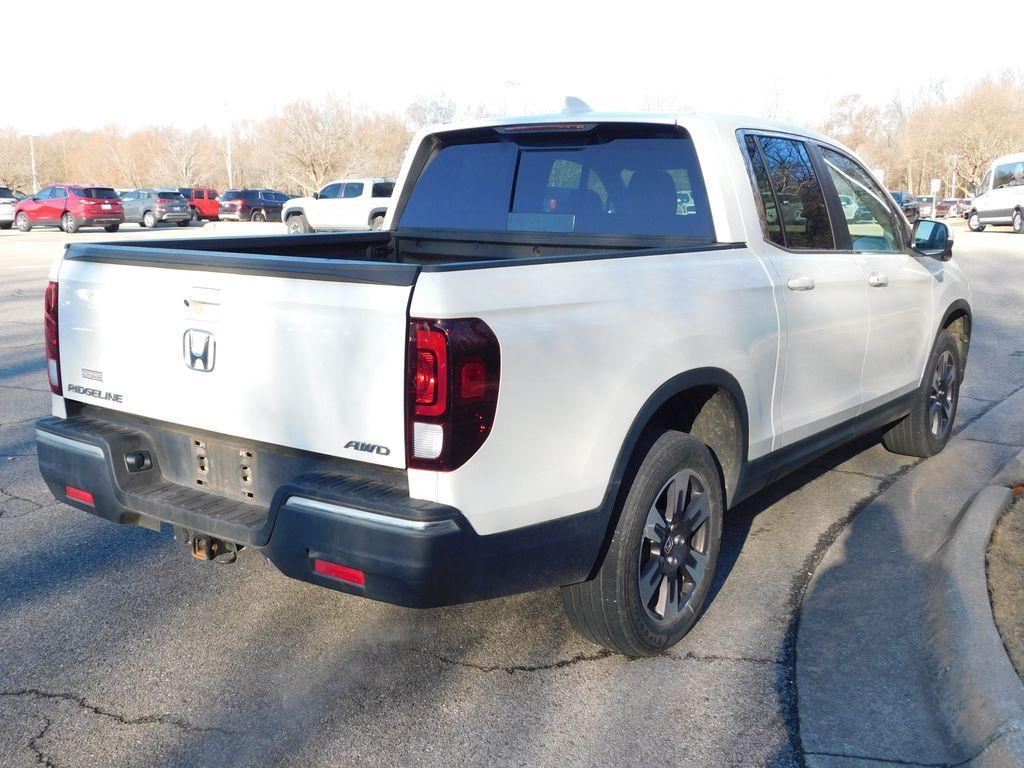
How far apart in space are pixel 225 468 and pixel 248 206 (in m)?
44.2

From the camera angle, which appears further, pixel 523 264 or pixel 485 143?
pixel 485 143

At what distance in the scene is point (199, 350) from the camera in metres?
3.17

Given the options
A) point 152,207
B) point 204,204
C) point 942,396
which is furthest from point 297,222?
point 942,396

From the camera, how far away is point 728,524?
200 inches

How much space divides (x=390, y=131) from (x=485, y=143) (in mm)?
63857

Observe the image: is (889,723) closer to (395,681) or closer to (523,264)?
(395,681)

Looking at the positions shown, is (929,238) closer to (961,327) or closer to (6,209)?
(961,327)

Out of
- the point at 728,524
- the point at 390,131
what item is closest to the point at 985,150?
the point at 390,131

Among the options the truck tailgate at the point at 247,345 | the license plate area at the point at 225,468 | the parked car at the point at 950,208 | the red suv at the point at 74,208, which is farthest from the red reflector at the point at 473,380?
the parked car at the point at 950,208

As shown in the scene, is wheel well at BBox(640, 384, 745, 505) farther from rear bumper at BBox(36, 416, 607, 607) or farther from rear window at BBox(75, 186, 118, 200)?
rear window at BBox(75, 186, 118, 200)

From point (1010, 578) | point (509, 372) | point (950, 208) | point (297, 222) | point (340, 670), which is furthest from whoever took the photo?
point (950, 208)

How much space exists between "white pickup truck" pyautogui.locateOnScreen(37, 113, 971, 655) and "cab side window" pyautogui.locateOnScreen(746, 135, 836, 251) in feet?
0.05

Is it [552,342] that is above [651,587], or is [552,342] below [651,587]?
above

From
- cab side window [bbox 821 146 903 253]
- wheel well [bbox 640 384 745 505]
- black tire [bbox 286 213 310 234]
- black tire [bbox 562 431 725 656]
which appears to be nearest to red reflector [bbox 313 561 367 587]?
black tire [bbox 562 431 725 656]
